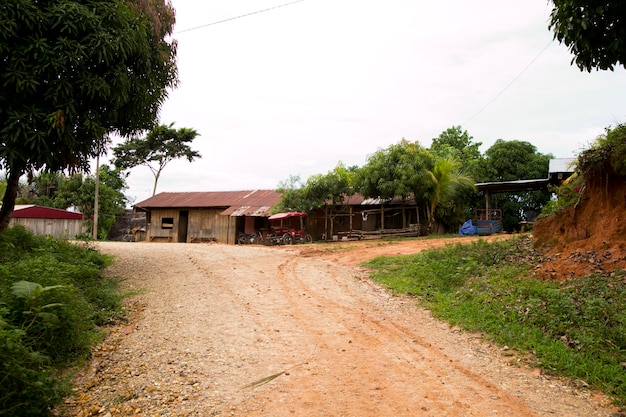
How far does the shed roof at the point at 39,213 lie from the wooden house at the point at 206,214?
4.52 meters

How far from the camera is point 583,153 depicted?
9000mm

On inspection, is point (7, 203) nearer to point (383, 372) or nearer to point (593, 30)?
point (383, 372)

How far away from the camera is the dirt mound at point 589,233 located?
750cm

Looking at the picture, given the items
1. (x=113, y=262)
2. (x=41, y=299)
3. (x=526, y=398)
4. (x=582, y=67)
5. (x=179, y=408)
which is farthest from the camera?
(x=113, y=262)

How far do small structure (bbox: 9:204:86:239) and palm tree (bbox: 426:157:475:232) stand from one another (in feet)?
67.2

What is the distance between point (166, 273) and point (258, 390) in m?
6.78

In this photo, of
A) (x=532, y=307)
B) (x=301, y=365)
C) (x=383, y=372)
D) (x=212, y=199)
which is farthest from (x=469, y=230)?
(x=301, y=365)

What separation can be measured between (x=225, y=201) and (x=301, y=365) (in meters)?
25.1

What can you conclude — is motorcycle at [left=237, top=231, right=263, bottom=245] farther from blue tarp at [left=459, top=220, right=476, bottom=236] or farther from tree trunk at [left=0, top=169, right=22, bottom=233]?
tree trunk at [left=0, top=169, right=22, bottom=233]

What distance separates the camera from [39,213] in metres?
27.2

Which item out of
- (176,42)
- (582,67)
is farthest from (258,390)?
(176,42)

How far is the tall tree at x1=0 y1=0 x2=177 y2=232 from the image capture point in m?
7.90

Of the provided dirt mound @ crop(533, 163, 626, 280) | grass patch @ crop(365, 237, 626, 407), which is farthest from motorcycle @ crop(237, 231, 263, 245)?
dirt mound @ crop(533, 163, 626, 280)

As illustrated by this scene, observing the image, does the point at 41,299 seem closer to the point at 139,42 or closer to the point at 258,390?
the point at 258,390
